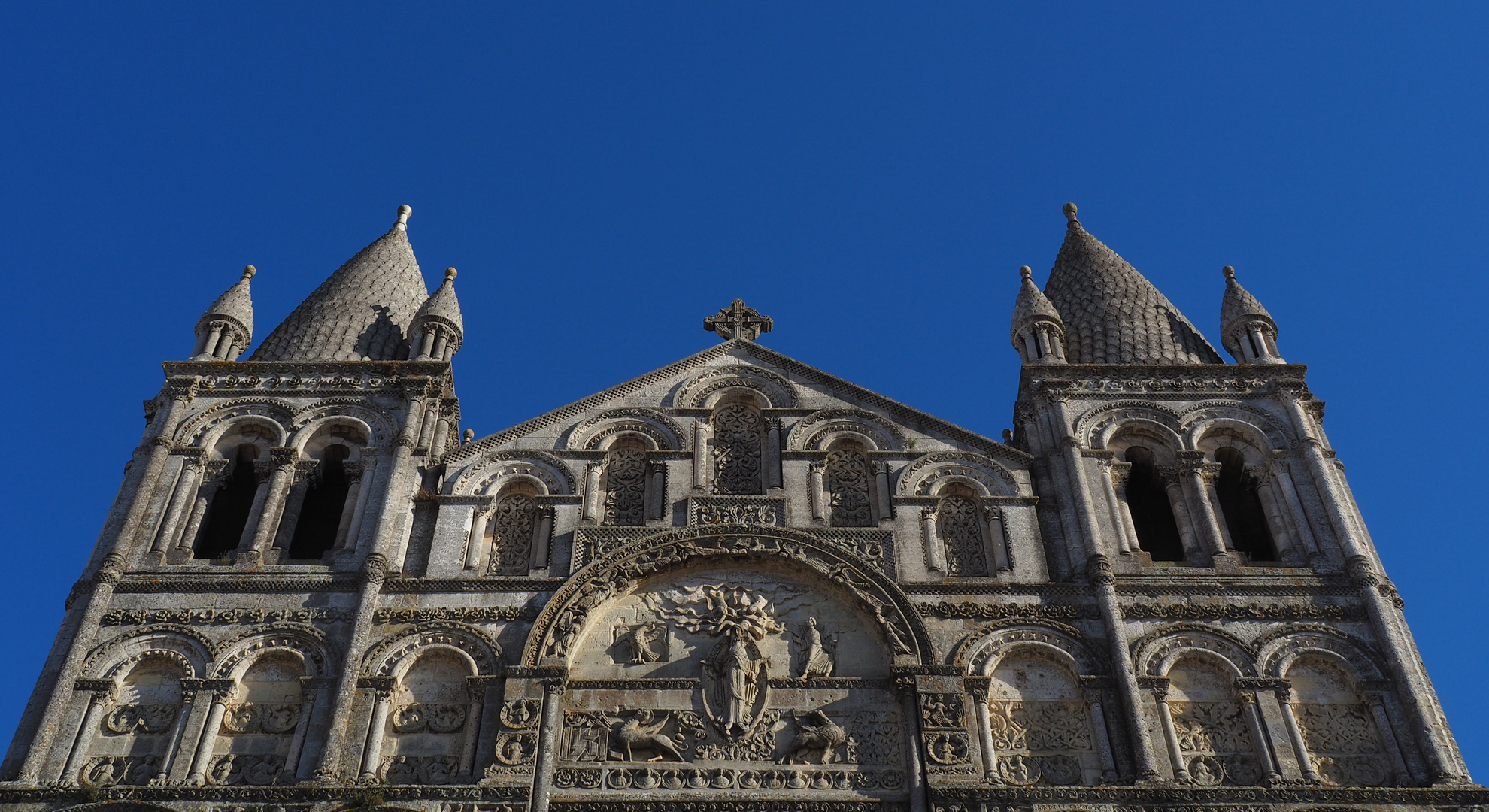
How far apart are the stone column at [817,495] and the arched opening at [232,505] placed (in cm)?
868

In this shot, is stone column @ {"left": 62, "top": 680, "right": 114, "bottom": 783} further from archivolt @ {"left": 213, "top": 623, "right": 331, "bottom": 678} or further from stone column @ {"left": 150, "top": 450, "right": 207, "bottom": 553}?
stone column @ {"left": 150, "top": 450, "right": 207, "bottom": 553}

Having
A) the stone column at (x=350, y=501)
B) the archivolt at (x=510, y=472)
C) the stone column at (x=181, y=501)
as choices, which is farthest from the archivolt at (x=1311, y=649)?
the stone column at (x=181, y=501)

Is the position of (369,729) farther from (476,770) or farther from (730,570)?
(730,570)

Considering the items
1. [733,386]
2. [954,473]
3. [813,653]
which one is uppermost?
[733,386]

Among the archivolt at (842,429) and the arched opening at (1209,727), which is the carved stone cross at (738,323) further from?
the arched opening at (1209,727)

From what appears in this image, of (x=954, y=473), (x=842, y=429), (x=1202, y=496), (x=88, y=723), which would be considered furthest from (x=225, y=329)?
(x=1202, y=496)

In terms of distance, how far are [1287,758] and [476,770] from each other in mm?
10266

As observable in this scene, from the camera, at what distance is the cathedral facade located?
62.4 feet

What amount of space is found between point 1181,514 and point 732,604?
7269mm

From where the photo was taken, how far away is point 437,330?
85.6ft

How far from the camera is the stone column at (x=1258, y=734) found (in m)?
19.0

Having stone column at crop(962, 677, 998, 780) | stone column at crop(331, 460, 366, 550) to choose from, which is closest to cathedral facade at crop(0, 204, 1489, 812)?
stone column at crop(962, 677, 998, 780)

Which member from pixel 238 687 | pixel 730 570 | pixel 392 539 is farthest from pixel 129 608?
pixel 730 570

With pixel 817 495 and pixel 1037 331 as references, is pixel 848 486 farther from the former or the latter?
pixel 1037 331
